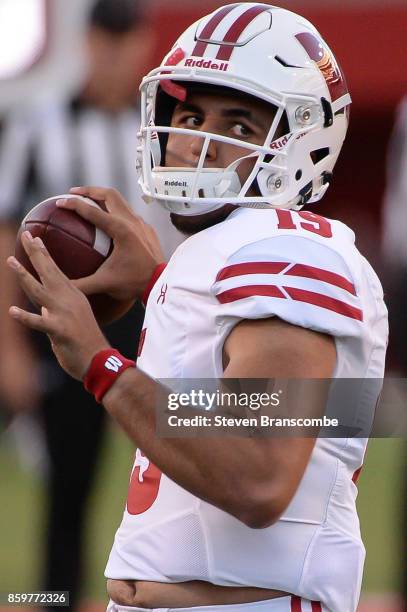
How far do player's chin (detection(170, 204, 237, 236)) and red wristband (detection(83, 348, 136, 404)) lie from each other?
302mm

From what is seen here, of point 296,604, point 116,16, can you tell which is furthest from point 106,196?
point 116,16

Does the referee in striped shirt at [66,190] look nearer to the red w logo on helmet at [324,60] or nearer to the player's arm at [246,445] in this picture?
the red w logo on helmet at [324,60]

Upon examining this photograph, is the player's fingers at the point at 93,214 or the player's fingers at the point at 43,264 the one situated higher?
the player's fingers at the point at 93,214

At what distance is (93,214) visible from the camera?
5.63ft

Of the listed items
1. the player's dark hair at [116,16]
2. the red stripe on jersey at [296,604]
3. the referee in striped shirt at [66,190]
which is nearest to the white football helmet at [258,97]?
the red stripe on jersey at [296,604]

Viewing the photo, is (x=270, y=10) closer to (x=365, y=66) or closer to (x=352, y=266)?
(x=352, y=266)

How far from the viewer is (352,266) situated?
152cm

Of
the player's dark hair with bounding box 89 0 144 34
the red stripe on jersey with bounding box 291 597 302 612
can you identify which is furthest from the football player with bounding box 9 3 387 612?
the player's dark hair with bounding box 89 0 144 34

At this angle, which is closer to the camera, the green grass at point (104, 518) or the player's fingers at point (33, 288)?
the player's fingers at point (33, 288)

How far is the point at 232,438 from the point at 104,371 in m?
0.17

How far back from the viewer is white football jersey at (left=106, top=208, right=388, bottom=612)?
1468 mm

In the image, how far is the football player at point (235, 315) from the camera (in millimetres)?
1422

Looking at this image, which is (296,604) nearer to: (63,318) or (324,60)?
(63,318)

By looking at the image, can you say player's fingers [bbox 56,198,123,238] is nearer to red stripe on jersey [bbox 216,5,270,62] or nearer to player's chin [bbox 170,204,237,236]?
player's chin [bbox 170,204,237,236]
